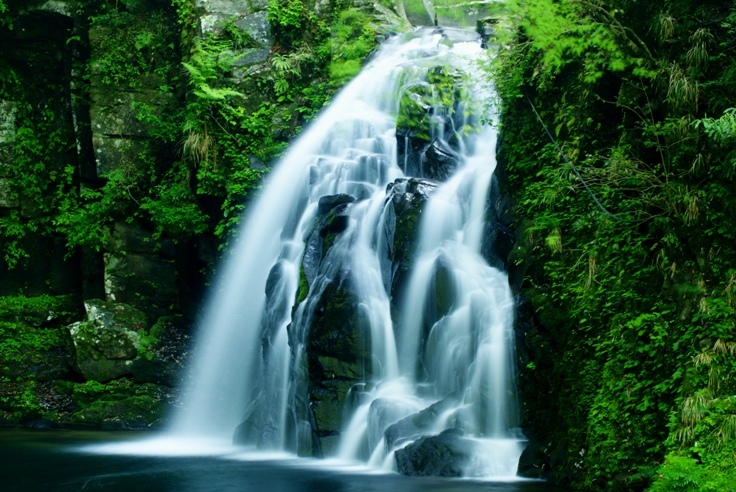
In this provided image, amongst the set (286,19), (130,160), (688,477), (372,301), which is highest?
(286,19)

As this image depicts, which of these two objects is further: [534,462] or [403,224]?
[403,224]

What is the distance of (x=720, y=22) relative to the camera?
734 cm

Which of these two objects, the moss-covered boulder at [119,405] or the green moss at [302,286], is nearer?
the green moss at [302,286]

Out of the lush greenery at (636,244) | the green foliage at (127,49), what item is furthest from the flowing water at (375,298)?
the green foliage at (127,49)

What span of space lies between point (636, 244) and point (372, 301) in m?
4.00

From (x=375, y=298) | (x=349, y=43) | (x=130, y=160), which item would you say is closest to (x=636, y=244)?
(x=375, y=298)

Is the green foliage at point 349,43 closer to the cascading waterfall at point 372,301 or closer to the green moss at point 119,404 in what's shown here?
the cascading waterfall at point 372,301

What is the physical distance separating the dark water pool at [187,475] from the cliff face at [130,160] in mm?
3556

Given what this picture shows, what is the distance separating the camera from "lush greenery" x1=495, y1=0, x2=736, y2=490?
6324mm

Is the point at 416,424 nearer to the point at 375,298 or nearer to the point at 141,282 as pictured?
the point at 375,298

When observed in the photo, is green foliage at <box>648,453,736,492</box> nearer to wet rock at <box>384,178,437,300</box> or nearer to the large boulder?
wet rock at <box>384,178,437,300</box>

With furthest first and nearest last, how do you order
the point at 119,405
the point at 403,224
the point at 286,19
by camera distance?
1. the point at 286,19
2. the point at 119,405
3. the point at 403,224

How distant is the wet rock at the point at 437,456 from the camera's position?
7852mm

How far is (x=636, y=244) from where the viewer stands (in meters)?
7.50
